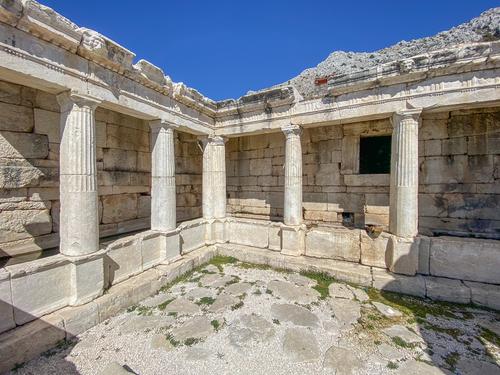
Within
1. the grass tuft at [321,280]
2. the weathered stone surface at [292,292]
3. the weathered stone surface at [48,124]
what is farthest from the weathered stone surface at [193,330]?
the weathered stone surface at [48,124]

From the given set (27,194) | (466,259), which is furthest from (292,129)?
(27,194)

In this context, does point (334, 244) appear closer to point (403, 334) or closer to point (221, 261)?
point (403, 334)

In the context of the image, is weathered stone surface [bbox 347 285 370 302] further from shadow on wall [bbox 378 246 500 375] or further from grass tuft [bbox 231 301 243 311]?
grass tuft [bbox 231 301 243 311]

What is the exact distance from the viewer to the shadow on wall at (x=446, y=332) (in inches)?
103

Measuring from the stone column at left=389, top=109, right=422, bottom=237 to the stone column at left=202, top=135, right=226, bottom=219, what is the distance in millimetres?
4212

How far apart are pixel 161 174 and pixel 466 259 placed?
606 centimetres

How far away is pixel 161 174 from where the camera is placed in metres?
4.89

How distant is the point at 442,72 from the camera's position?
405cm

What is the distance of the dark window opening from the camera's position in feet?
19.8

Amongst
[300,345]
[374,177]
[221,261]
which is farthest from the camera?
[374,177]

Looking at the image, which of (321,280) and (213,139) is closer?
(321,280)

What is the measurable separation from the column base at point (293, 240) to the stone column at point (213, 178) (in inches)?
76.6

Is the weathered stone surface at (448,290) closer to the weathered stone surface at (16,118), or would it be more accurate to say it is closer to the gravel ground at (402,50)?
the gravel ground at (402,50)

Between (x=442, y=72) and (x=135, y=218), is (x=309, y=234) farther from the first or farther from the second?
(x=135, y=218)
